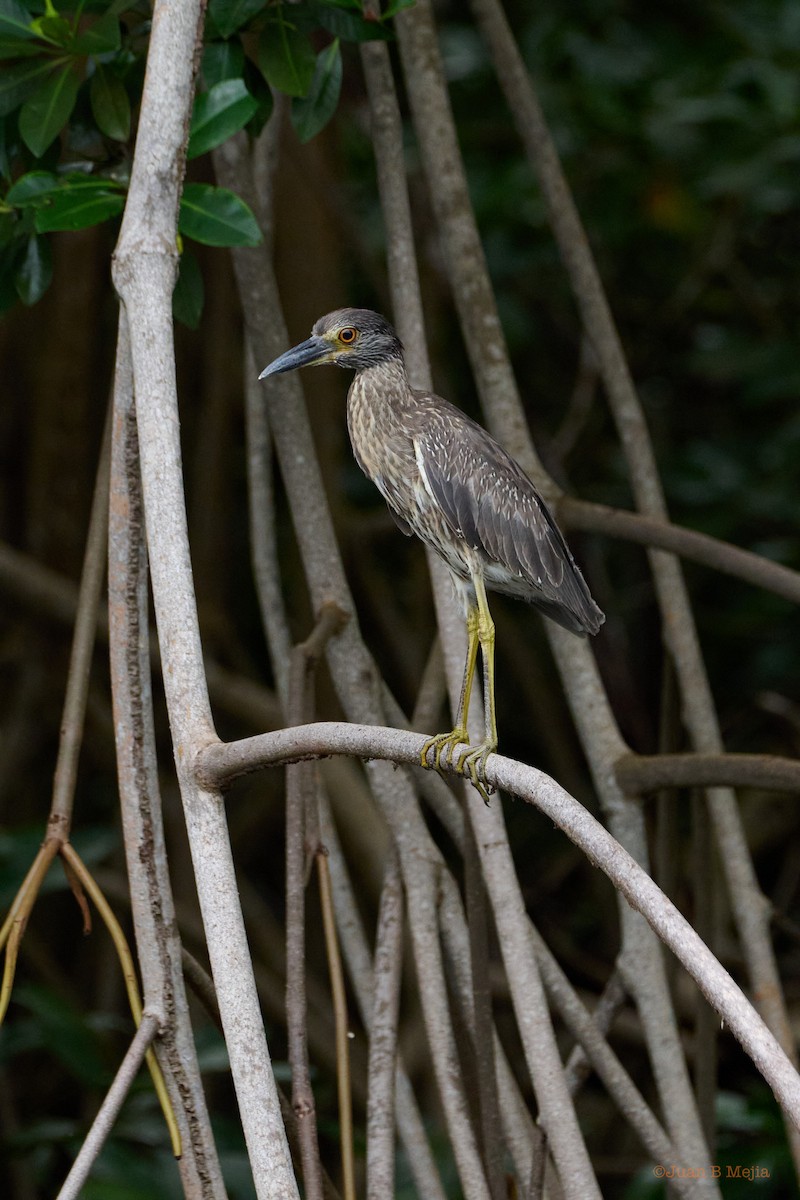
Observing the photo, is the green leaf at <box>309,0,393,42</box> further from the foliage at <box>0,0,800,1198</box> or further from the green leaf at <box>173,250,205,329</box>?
the foliage at <box>0,0,800,1198</box>

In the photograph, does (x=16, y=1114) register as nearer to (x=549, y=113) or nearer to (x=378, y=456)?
(x=378, y=456)

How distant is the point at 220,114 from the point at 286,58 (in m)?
0.21

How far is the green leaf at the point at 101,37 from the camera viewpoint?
1.56 m

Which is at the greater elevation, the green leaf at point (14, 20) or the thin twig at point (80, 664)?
the green leaf at point (14, 20)

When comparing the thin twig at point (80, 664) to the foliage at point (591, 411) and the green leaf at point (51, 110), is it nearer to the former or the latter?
the green leaf at point (51, 110)

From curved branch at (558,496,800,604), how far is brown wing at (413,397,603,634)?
34 centimetres

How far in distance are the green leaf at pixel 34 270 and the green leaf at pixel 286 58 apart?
15.4 inches

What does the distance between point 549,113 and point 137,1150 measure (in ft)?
9.98

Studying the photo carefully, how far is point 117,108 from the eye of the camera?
66.8 inches

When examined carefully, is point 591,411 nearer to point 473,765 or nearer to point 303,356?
point 303,356

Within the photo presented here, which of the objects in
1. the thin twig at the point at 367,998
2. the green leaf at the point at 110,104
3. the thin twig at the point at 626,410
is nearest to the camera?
the green leaf at the point at 110,104

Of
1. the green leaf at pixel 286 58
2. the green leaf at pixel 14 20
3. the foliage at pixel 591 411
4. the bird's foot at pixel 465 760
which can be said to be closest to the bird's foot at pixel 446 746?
the bird's foot at pixel 465 760

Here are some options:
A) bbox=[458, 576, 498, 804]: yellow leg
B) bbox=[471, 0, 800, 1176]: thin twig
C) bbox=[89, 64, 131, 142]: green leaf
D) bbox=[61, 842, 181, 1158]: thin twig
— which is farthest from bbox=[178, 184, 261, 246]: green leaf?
bbox=[471, 0, 800, 1176]: thin twig

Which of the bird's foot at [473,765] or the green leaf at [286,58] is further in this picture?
the green leaf at [286,58]
